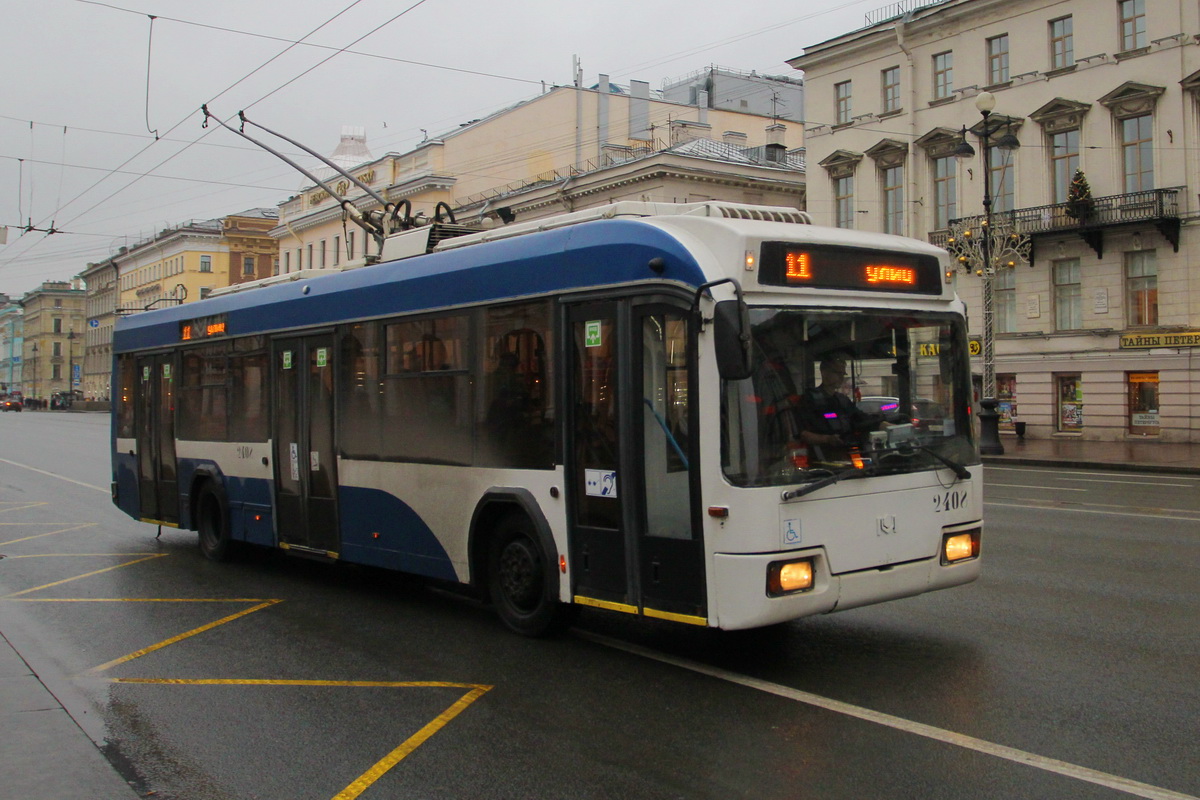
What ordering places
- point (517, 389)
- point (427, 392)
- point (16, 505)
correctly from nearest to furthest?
point (517, 389)
point (427, 392)
point (16, 505)

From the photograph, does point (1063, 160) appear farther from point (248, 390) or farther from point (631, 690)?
point (631, 690)

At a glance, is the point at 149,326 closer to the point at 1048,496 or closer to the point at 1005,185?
the point at 1048,496

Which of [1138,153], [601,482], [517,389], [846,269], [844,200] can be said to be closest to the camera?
[846,269]

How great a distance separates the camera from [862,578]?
645 centimetres

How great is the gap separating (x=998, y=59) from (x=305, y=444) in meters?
31.4

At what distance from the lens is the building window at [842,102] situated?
132ft

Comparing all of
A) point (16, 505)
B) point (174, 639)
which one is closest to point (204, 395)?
point (174, 639)

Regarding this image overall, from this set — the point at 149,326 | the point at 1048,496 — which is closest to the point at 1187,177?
the point at 1048,496

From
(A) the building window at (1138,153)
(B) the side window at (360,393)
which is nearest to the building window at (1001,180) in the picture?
(A) the building window at (1138,153)

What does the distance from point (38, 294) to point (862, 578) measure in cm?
14900

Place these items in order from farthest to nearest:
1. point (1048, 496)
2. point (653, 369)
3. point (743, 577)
A: point (1048, 496), point (653, 369), point (743, 577)

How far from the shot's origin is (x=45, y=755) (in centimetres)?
555

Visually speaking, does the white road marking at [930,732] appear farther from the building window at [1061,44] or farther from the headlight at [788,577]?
the building window at [1061,44]

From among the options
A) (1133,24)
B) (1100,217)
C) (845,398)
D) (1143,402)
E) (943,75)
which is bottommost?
(1143,402)
